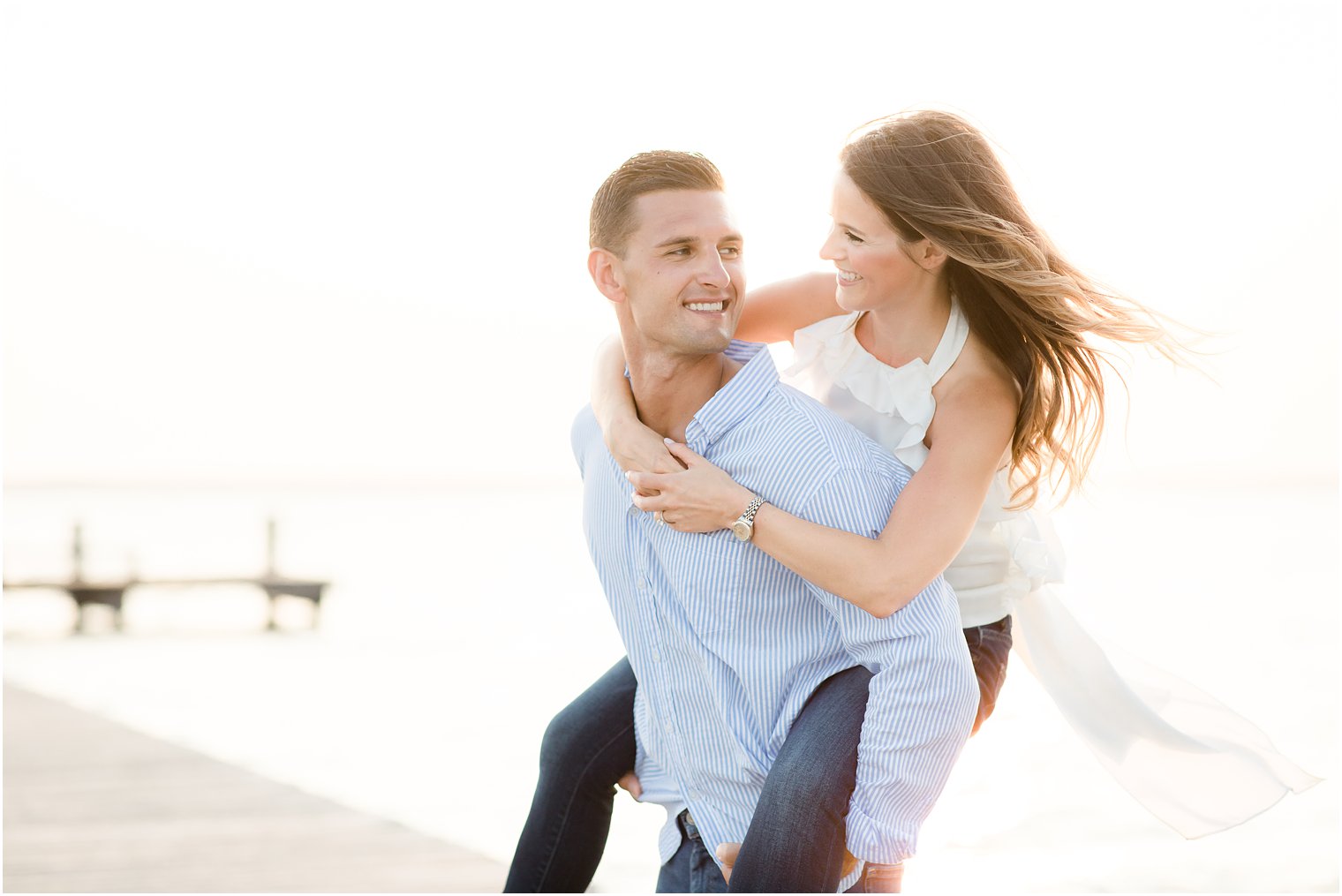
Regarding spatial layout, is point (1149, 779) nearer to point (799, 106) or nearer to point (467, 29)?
point (799, 106)

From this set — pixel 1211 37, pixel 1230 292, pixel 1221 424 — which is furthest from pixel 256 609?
pixel 1221 424

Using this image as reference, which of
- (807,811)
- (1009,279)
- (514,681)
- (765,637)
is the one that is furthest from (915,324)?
(514,681)

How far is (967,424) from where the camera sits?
2.25 metres

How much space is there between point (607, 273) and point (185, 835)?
4.03 metres

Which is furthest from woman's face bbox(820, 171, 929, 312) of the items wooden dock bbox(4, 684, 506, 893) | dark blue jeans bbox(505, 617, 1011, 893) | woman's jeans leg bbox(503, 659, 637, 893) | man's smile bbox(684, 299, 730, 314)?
wooden dock bbox(4, 684, 506, 893)

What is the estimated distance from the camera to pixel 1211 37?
2575 centimetres

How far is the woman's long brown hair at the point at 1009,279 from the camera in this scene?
233 centimetres

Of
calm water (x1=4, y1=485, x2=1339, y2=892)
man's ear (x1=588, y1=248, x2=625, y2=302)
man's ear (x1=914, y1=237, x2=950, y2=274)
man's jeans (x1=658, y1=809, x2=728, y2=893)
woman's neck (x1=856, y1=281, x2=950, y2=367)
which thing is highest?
man's ear (x1=914, y1=237, x2=950, y2=274)

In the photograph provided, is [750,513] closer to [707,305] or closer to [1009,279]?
[707,305]

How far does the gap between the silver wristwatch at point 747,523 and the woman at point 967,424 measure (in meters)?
0.01

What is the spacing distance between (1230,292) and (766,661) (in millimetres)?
29926

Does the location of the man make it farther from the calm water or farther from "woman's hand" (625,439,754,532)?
the calm water

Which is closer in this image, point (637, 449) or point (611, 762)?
point (637, 449)

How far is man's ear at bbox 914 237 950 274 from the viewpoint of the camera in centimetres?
236
